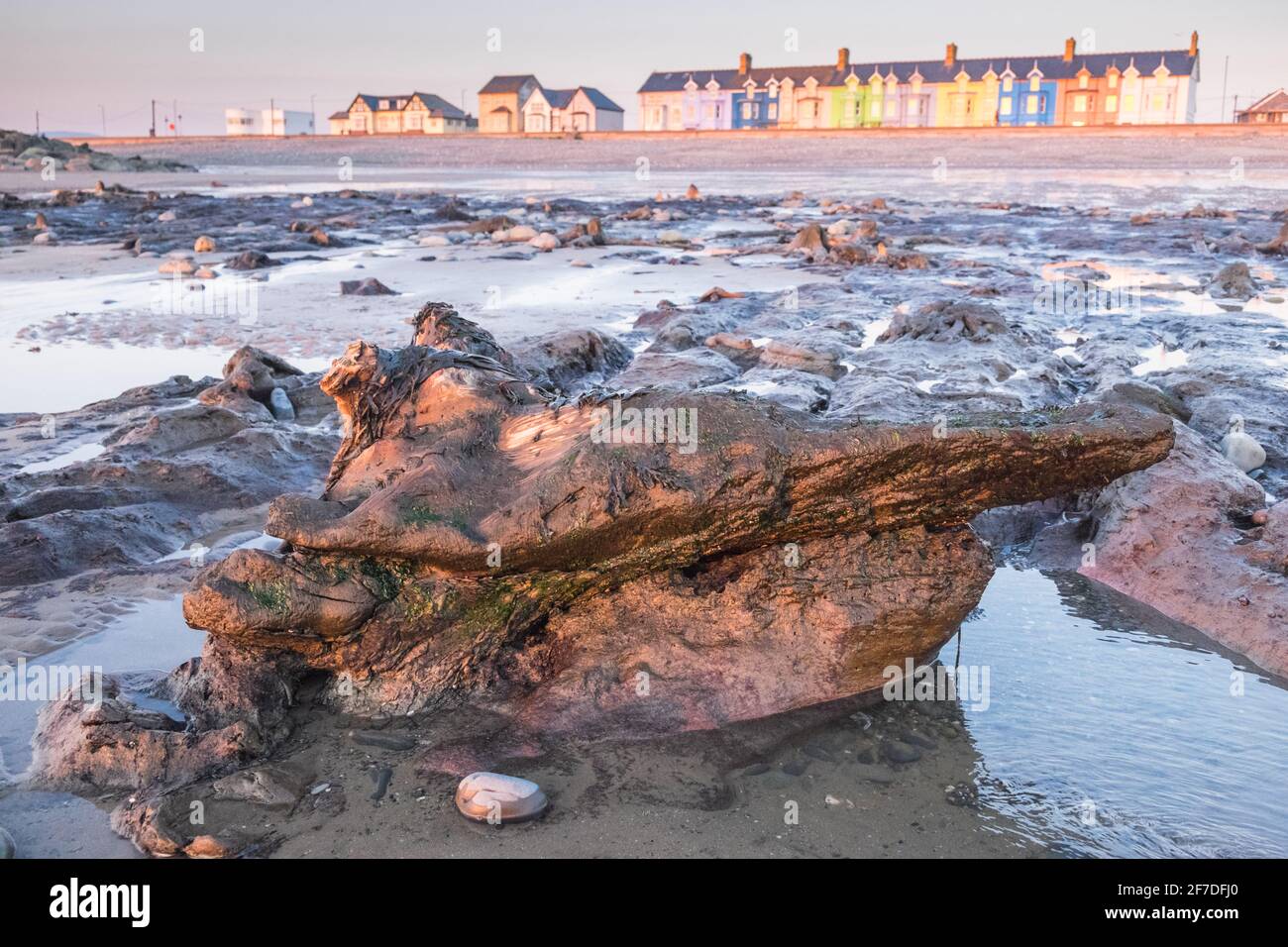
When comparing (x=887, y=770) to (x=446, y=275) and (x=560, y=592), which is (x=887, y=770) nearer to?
(x=560, y=592)

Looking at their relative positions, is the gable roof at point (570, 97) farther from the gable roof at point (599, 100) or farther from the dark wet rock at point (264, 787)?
the dark wet rock at point (264, 787)

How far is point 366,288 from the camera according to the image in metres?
9.76

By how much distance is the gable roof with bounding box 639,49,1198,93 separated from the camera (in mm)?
76375

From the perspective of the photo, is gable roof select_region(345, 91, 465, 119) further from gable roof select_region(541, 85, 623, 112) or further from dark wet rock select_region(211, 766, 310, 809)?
dark wet rock select_region(211, 766, 310, 809)

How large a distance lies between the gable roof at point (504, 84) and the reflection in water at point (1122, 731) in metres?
94.5

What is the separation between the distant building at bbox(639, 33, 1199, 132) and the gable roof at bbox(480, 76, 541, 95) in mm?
15303

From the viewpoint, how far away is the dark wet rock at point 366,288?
382 inches

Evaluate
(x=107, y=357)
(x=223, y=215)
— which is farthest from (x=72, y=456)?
(x=223, y=215)
